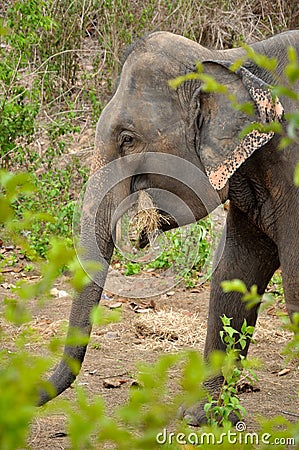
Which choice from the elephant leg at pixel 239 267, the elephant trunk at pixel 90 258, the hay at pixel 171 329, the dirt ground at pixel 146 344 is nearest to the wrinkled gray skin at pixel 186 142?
the elephant trunk at pixel 90 258

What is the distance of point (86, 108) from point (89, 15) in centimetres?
120

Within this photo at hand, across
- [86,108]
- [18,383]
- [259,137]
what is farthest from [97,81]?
[18,383]

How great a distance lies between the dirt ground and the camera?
5156 mm

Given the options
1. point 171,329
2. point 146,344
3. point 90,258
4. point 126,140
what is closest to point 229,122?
point 126,140

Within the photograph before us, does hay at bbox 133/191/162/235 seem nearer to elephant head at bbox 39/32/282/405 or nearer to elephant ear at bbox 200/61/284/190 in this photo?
elephant head at bbox 39/32/282/405

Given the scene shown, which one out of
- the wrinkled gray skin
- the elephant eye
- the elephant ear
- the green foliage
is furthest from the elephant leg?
the green foliage

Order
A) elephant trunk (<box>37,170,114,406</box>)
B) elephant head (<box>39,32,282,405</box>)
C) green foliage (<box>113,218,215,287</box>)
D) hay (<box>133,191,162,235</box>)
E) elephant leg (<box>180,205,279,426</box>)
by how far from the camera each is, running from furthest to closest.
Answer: green foliage (<box>113,218,215,287</box>) → elephant leg (<box>180,205,279,426</box>) → hay (<box>133,191,162,235</box>) → elephant head (<box>39,32,282,405</box>) → elephant trunk (<box>37,170,114,406</box>)

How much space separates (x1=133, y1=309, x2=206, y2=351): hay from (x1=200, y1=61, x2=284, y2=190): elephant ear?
2.21 metres

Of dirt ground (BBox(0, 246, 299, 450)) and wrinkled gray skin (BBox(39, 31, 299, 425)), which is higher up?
wrinkled gray skin (BBox(39, 31, 299, 425))

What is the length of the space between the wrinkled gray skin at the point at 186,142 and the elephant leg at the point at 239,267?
12.4 inches

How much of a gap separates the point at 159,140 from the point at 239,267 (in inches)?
35.8

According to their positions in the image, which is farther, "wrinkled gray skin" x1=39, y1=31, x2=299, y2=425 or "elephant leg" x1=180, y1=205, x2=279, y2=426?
"elephant leg" x1=180, y1=205, x2=279, y2=426

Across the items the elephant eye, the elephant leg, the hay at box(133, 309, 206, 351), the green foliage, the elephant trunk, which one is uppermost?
the elephant eye

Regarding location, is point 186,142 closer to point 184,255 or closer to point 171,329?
point 171,329
